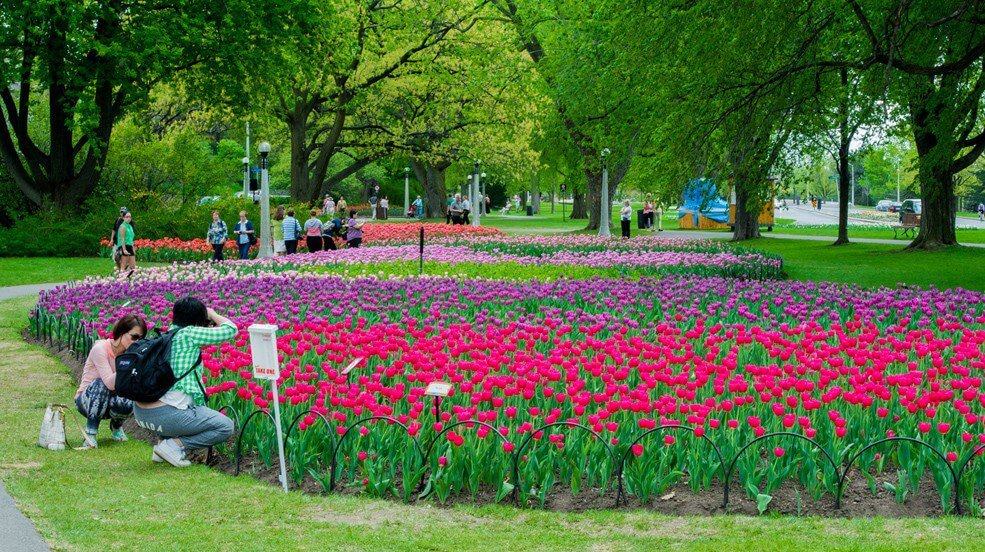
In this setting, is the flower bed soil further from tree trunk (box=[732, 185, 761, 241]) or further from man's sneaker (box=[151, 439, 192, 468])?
tree trunk (box=[732, 185, 761, 241])

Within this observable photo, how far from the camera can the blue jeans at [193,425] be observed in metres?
7.74

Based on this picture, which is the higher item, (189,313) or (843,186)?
(843,186)

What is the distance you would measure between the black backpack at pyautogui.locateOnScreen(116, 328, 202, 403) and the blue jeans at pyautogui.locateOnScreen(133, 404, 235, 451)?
16 cm

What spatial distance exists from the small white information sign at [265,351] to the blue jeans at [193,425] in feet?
3.51

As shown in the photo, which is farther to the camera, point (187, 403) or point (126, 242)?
point (126, 242)

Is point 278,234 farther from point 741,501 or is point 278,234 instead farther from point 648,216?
point 648,216

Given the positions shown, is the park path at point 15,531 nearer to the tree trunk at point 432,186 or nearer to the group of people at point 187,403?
the group of people at point 187,403

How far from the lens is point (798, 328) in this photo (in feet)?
34.6

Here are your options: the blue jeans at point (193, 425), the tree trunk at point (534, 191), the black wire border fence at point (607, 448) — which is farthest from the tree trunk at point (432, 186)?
the black wire border fence at point (607, 448)

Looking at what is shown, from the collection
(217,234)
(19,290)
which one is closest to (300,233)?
(217,234)

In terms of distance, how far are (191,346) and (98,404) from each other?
1184 mm

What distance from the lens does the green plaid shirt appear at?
306 inches

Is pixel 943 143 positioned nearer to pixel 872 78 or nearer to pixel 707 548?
pixel 872 78

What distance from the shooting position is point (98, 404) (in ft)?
27.8
